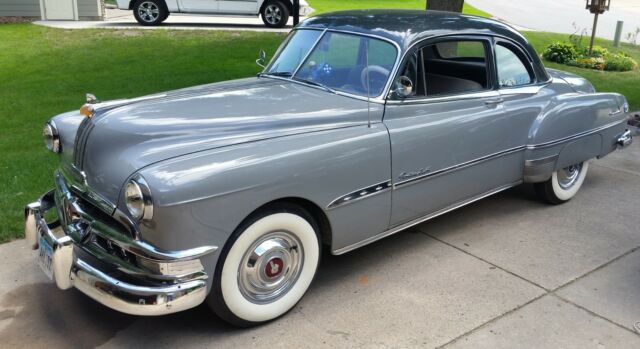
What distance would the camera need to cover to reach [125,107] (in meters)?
3.36

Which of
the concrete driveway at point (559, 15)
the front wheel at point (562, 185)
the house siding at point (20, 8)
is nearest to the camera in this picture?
the front wheel at point (562, 185)

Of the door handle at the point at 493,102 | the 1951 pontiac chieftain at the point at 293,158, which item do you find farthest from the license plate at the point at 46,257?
the door handle at the point at 493,102

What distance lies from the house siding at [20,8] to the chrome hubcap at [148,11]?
3.87 meters

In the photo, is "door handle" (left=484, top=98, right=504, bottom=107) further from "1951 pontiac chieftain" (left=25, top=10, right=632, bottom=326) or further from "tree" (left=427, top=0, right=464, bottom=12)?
"tree" (left=427, top=0, right=464, bottom=12)

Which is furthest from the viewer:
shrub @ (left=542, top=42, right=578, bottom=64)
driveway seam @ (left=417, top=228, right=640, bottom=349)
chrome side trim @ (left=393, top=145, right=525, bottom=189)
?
shrub @ (left=542, top=42, right=578, bottom=64)

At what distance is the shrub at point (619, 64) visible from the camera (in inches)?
439

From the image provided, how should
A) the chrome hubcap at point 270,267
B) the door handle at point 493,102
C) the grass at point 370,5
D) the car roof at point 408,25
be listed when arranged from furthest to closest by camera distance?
1. the grass at point 370,5
2. the door handle at point 493,102
3. the car roof at point 408,25
4. the chrome hubcap at point 270,267

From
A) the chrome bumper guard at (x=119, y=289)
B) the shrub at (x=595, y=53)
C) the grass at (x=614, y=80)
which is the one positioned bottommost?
the chrome bumper guard at (x=119, y=289)

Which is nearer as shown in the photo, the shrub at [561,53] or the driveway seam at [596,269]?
the driveway seam at [596,269]

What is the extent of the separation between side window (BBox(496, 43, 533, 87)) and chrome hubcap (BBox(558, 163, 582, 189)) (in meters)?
0.88

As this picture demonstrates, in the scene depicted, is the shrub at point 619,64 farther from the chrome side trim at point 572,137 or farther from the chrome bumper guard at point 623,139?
the chrome side trim at point 572,137

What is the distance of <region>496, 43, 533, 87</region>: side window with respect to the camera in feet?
14.4

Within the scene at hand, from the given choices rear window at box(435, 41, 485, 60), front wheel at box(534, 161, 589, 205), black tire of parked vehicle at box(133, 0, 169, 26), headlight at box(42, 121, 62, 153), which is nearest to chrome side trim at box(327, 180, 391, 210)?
rear window at box(435, 41, 485, 60)

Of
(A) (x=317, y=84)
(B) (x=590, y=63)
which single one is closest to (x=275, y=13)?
(B) (x=590, y=63)
